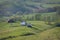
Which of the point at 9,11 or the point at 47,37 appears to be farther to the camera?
the point at 9,11

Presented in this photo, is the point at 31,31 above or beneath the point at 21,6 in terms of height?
beneath

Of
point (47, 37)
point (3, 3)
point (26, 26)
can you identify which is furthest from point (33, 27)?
point (3, 3)

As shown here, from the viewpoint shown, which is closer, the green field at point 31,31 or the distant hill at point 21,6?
the green field at point 31,31

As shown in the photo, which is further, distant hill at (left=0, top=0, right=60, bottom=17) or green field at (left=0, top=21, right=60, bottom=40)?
distant hill at (left=0, top=0, right=60, bottom=17)

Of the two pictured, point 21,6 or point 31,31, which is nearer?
point 31,31

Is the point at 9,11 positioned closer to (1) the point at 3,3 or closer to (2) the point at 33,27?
(1) the point at 3,3

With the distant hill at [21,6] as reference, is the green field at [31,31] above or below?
below

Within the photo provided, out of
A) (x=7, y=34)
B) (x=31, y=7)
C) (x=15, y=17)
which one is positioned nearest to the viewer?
(x=7, y=34)

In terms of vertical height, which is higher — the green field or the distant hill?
the distant hill
